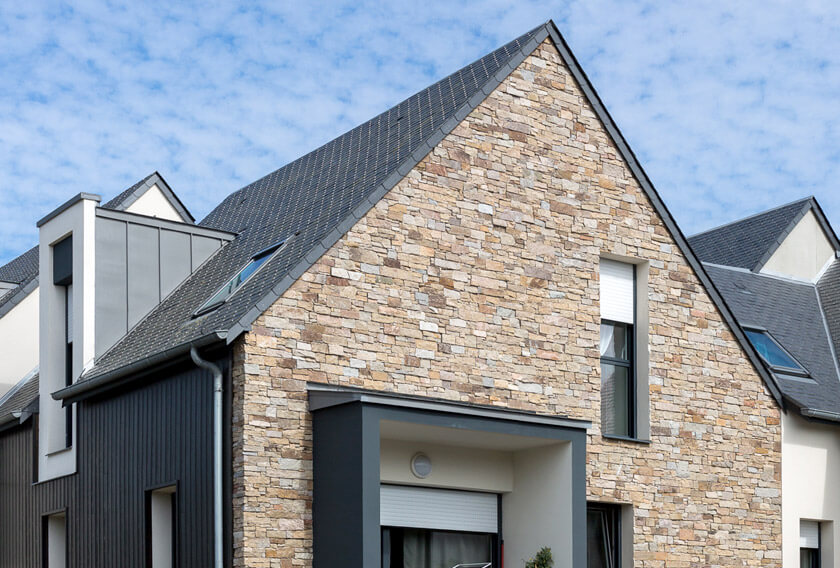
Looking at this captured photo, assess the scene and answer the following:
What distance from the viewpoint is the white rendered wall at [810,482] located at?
57.3 ft

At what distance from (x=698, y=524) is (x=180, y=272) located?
799 cm

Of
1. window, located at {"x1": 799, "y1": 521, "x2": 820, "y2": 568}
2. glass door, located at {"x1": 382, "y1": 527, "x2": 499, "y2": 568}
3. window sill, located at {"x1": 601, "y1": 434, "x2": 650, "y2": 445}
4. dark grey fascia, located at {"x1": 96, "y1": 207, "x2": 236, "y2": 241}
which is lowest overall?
window, located at {"x1": 799, "y1": 521, "x2": 820, "y2": 568}

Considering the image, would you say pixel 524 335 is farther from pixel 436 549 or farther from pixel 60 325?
pixel 60 325

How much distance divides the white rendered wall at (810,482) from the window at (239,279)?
7899 millimetres

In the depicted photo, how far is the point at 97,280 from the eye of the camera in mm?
16406

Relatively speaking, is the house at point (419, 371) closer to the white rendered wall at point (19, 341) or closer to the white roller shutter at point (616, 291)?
the white roller shutter at point (616, 291)

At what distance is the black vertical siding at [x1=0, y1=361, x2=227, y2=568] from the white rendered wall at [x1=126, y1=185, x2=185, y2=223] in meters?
5.08

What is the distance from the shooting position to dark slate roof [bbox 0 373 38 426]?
61.1 feet

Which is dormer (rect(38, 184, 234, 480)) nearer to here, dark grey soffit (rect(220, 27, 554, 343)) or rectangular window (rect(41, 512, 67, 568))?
rectangular window (rect(41, 512, 67, 568))

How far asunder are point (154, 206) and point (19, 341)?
3312 millimetres

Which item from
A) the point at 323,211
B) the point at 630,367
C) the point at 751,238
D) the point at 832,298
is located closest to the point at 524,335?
the point at 630,367

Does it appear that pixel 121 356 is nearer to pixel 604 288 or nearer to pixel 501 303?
pixel 501 303

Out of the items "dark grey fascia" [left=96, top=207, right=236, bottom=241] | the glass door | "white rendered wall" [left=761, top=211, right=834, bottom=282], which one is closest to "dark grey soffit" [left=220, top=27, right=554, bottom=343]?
the glass door

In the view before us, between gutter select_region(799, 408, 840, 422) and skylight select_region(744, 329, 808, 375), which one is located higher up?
skylight select_region(744, 329, 808, 375)
